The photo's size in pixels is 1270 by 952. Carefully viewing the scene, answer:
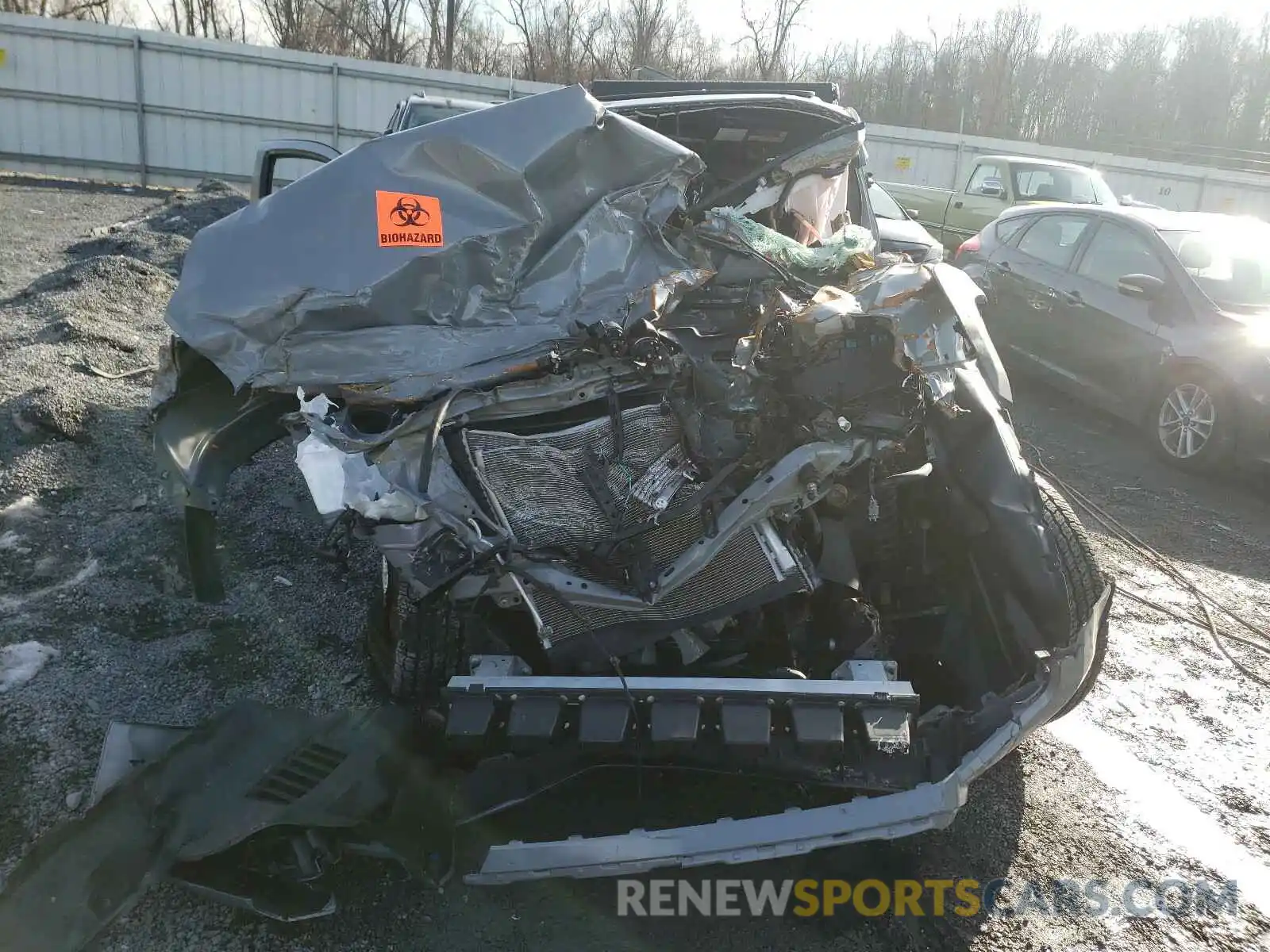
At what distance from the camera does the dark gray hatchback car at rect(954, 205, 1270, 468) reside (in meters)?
5.84

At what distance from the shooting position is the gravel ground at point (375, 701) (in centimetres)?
239

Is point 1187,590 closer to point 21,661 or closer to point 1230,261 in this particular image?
point 1230,261

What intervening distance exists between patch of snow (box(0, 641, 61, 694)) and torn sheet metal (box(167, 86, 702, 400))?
5.11ft

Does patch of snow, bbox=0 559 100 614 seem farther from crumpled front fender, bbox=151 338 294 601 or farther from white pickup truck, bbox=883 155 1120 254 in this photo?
white pickup truck, bbox=883 155 1120 254

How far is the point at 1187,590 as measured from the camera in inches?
176

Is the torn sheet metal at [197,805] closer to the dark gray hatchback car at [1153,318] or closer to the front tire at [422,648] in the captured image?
the front tire at [422,648]

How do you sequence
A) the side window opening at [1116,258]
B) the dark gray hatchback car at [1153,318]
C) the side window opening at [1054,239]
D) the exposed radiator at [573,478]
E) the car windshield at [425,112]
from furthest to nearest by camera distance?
1. the side window opening at [1054,239]
2. the car windshield at [425,112]
3. the side window opening at [1116,258]
4. the dark gray hatchback car at [1153,318]
5. the exposed radiator at [573,478]

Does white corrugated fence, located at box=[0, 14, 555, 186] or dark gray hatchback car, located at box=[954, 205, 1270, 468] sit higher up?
white corrugated fence, located at box=[0, 14, 555, 186]

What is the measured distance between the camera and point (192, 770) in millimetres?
2498

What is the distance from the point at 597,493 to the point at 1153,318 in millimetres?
5484

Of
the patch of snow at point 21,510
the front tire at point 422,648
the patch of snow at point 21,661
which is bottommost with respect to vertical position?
the patch of snow at point 21,661

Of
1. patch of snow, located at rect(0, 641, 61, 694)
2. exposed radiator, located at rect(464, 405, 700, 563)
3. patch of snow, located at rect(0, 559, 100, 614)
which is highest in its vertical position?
exposed radiator, located at rect(464, 405, 700, 563)

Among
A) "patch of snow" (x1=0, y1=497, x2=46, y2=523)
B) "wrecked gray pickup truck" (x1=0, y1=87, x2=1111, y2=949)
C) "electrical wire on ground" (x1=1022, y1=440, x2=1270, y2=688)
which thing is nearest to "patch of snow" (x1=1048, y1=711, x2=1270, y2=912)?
"wrecked gray pickup truck" (x1=0, y1=87, x2=1111, y2=949)

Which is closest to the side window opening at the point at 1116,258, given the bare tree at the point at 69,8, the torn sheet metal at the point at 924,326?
the torn sheet metal at the point at 924,326
